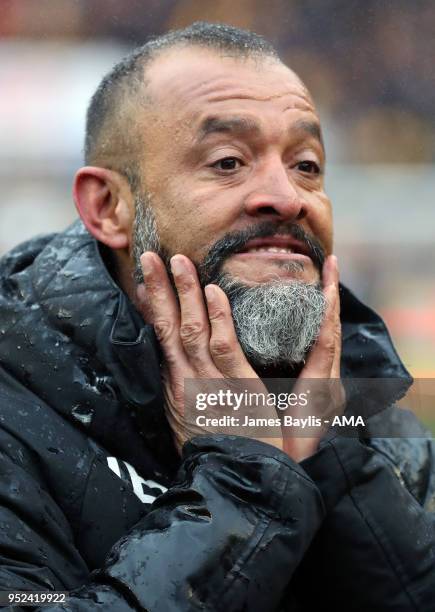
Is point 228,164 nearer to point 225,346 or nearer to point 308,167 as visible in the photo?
point 308,167

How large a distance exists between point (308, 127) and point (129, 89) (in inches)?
19.3

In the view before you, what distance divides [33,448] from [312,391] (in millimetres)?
615

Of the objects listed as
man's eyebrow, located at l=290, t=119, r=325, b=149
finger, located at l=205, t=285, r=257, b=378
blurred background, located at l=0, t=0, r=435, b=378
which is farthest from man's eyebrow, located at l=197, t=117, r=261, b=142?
blurred background, located at l=0, t=0, r=435, b=378

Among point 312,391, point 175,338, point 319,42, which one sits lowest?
point 312,391

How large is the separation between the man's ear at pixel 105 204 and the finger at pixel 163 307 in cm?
24

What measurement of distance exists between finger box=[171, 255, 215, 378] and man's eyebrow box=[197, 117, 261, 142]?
13.7 inches

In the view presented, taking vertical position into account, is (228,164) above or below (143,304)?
above

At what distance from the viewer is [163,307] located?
6.69ft

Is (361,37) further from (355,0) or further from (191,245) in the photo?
(191,245)

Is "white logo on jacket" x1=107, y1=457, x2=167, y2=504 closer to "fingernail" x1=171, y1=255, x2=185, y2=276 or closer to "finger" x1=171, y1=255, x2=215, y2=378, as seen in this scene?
"finger" x1=171, y1=255, x2=215, y2=378

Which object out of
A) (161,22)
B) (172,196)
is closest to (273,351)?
(172,196)

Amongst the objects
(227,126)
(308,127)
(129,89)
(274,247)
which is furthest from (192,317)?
(129,89)

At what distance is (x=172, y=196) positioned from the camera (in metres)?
2.21

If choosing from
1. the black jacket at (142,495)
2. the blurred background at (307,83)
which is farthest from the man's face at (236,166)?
the blurred background at (307,83)
